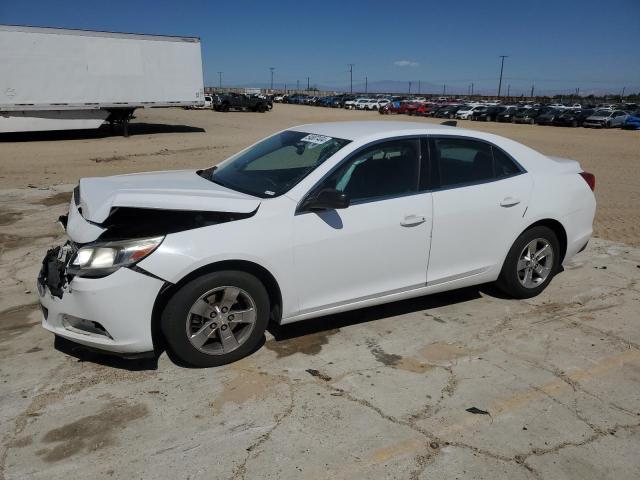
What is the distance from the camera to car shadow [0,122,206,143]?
930 inches

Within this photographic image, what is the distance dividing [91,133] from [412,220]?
26.1m

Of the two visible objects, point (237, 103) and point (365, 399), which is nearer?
point (365, 399)

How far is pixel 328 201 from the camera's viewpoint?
354 cm

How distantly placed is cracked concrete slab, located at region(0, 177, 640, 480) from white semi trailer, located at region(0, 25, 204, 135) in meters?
19.7

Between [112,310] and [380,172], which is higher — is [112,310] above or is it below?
below

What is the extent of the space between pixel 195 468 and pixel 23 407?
1245 mm

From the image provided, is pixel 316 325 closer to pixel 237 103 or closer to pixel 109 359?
pixel 109 359

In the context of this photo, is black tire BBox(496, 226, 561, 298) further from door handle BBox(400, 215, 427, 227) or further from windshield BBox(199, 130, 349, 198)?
windshield BBox(199, 130, 349, 198)

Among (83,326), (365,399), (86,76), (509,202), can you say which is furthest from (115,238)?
(86,76)

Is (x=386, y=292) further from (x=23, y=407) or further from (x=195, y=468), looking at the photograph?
(x=23, y=407)

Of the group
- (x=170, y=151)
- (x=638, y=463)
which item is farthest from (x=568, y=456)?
Answer: (x=170, y=151)

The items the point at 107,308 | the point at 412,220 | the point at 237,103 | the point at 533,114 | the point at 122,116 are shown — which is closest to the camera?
the point at 107,308

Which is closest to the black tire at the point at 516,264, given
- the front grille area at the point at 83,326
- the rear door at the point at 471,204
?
the rear door at the point at 471,204

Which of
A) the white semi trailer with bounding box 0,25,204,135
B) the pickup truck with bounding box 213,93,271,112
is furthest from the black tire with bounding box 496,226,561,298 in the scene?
the pickup truck with bounding box 213,93,271,112
